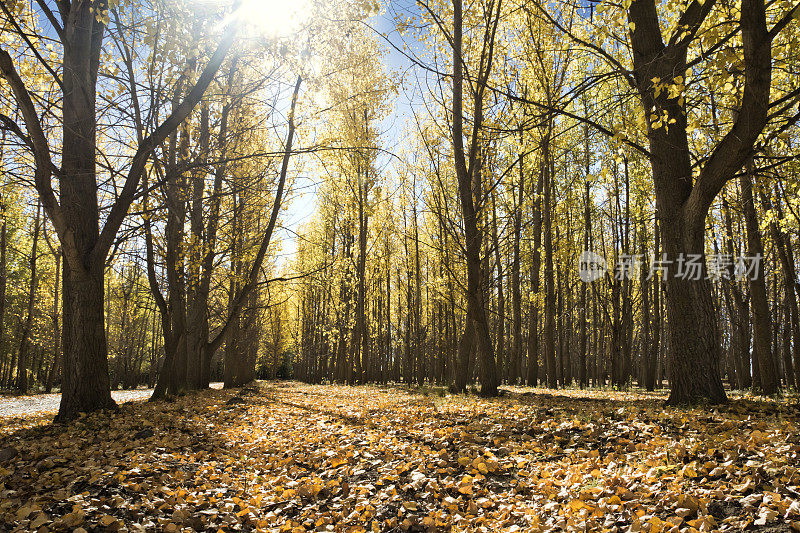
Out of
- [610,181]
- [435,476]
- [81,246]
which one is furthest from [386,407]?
[610,181]

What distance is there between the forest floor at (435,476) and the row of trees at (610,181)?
7.10 ft

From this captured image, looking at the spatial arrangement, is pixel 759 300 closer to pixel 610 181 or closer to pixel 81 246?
pixel 610 181

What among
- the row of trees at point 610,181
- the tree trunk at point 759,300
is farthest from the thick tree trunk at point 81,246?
the tree trunk at point 759,300

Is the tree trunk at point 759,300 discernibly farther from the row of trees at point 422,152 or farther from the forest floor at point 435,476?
the forest floor at point 435,476

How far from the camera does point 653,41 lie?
6.21 metres

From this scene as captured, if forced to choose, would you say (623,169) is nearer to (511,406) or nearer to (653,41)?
(653,41)

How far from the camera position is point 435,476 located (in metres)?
4.04

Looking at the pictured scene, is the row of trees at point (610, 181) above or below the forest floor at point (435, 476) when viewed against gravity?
above

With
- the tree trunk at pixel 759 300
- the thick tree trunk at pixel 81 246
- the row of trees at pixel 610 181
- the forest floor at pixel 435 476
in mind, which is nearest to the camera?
the forest floor at pixel 435 476

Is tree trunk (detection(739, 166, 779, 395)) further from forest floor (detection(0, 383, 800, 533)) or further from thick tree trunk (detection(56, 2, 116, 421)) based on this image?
→ thick tree trunk (detection(56, 2, 116, 421))

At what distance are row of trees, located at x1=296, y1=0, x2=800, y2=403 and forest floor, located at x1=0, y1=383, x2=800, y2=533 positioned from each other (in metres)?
2.16

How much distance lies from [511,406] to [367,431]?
2.49 metres

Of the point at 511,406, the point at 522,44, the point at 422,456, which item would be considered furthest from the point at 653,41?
the point at 522,44

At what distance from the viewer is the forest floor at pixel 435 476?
288cm
